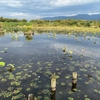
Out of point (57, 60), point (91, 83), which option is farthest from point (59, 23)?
point (91, 83)

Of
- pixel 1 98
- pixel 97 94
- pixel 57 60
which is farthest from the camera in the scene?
pixel 57 60

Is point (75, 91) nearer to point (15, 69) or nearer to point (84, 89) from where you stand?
point (84, 89)

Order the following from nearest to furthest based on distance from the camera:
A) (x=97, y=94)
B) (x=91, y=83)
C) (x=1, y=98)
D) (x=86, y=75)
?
(x=1, y=98) < (x=97, y=94) < (x=91, y=83) < (x=86, y=75)

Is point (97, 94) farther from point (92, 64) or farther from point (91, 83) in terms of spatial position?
point (92, 64)

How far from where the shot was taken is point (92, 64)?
2533cm

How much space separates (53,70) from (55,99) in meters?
7.76

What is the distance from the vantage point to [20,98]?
14234 mm

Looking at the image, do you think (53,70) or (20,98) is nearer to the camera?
(20,98)

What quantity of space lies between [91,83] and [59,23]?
124m

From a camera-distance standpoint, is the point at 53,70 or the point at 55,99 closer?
the point at 55,99

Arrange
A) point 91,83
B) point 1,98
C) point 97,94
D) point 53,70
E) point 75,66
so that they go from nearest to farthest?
point 1,98 < point 97,94 < point 91,83 < point 53,70 < point 75,66

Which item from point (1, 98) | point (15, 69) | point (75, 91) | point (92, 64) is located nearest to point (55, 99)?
point (75, 91)

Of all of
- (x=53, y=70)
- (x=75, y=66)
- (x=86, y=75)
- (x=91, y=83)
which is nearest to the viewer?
(x=91, y=83)

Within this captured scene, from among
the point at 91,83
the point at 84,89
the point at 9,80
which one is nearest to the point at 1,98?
the point at 9,80
